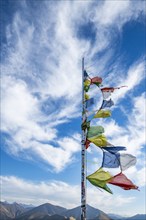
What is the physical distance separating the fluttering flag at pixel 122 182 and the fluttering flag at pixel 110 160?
83 cm

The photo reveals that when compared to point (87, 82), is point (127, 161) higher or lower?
lower

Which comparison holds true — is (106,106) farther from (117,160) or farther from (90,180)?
(90,180)

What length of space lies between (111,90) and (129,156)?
605cm

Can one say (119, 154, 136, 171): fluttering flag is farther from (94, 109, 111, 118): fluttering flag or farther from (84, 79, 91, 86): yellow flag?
(84, 79, 91, 86): yellow flag

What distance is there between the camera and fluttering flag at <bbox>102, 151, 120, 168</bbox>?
2148 centimetres

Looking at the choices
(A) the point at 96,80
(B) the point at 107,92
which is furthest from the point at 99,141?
(A) the point at 96,80

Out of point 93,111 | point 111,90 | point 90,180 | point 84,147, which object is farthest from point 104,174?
point 111,90

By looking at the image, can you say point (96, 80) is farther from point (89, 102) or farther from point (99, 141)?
point (99, 141)

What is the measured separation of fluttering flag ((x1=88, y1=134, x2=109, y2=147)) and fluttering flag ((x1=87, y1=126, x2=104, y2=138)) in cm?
25

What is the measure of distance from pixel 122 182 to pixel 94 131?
4.33m

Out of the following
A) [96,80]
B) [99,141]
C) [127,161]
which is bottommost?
[127,161]

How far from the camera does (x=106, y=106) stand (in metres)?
24.0

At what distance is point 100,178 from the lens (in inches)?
825

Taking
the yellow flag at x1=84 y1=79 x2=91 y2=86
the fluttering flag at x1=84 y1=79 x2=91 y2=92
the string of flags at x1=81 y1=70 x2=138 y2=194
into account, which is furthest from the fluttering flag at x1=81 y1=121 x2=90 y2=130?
the yellow flag at x1=84 y1=79 x2=91 y2=86
